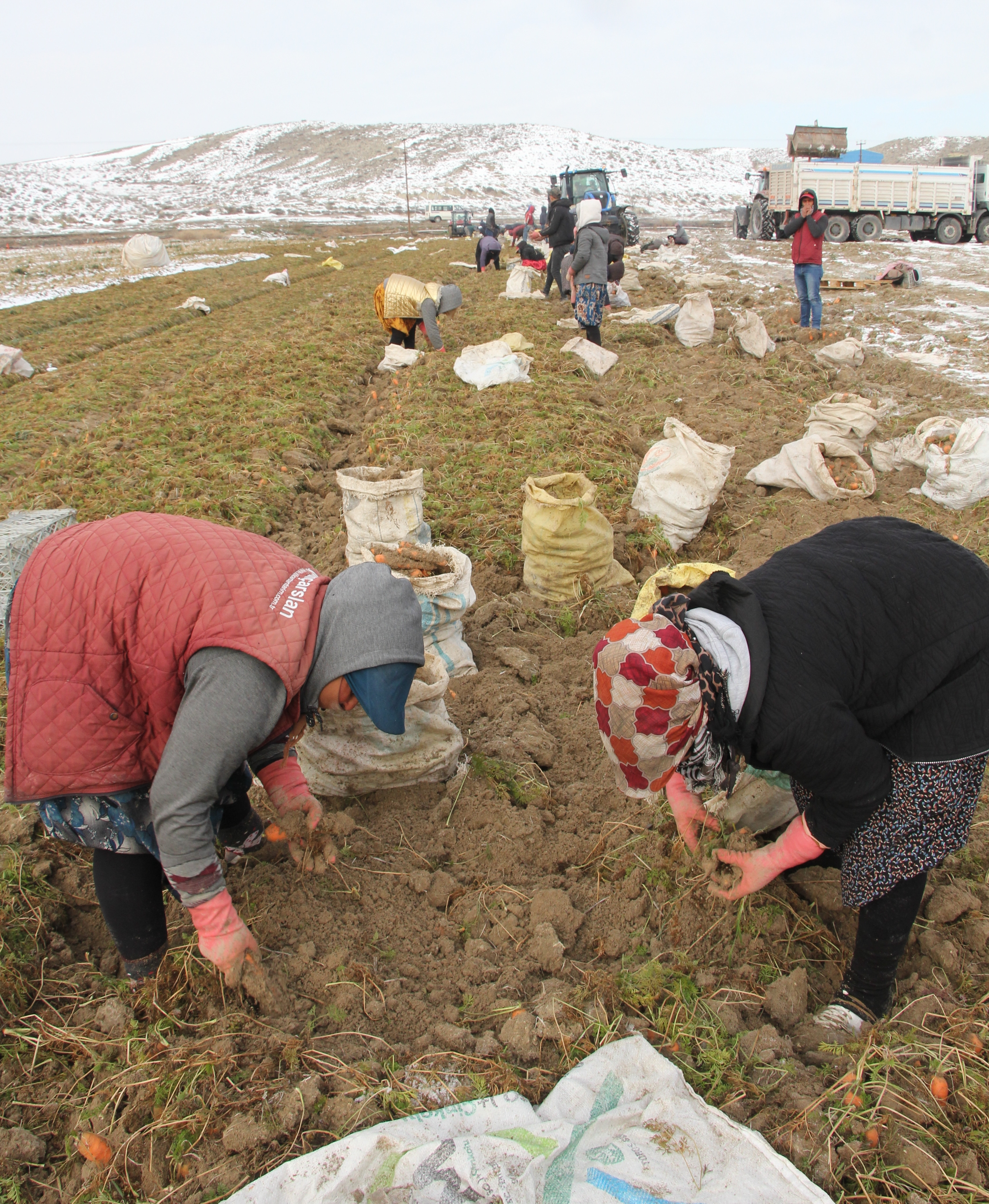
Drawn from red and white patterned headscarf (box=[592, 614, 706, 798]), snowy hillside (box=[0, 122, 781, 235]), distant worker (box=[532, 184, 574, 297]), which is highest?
snowy hillside (box=[0, 122, 781, 235])

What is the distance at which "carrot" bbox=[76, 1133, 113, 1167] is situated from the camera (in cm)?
153

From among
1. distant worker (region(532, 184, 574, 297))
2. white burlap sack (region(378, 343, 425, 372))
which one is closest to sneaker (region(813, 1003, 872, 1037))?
white burlap sack (region(378, 343, 425, 372))

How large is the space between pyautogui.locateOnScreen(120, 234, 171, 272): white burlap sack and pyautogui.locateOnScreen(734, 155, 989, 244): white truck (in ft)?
55.4

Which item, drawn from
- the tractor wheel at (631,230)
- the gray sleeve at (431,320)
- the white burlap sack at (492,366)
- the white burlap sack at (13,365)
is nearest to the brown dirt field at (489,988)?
the white burlap sack at (492,366)

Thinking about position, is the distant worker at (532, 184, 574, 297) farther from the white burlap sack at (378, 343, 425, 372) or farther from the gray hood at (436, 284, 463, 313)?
the white burlap sack at (378, 343, 425, 372)

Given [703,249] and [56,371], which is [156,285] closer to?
[56,371]

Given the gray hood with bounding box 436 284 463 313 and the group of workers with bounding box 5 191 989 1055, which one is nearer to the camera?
the group of workers with bounding box 5 191 989 1055

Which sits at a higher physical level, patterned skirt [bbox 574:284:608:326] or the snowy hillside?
the snowy hillside

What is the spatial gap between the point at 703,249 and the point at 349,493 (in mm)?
19673

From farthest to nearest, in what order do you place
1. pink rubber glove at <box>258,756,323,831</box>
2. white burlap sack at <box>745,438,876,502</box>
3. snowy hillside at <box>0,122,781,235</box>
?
snowy hillside at <box>0,122,781,235</box>, white burlap sack at <box>745,438,876,502</box>, pink rubber glove at <box>258,756,323,831</box>

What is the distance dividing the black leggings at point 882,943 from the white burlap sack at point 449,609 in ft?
5.21

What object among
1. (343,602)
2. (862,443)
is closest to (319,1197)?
(343,602)

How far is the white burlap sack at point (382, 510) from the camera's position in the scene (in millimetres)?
3467

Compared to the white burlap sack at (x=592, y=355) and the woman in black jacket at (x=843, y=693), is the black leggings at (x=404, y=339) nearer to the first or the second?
the white burlap sack at (x=592, y=355)
